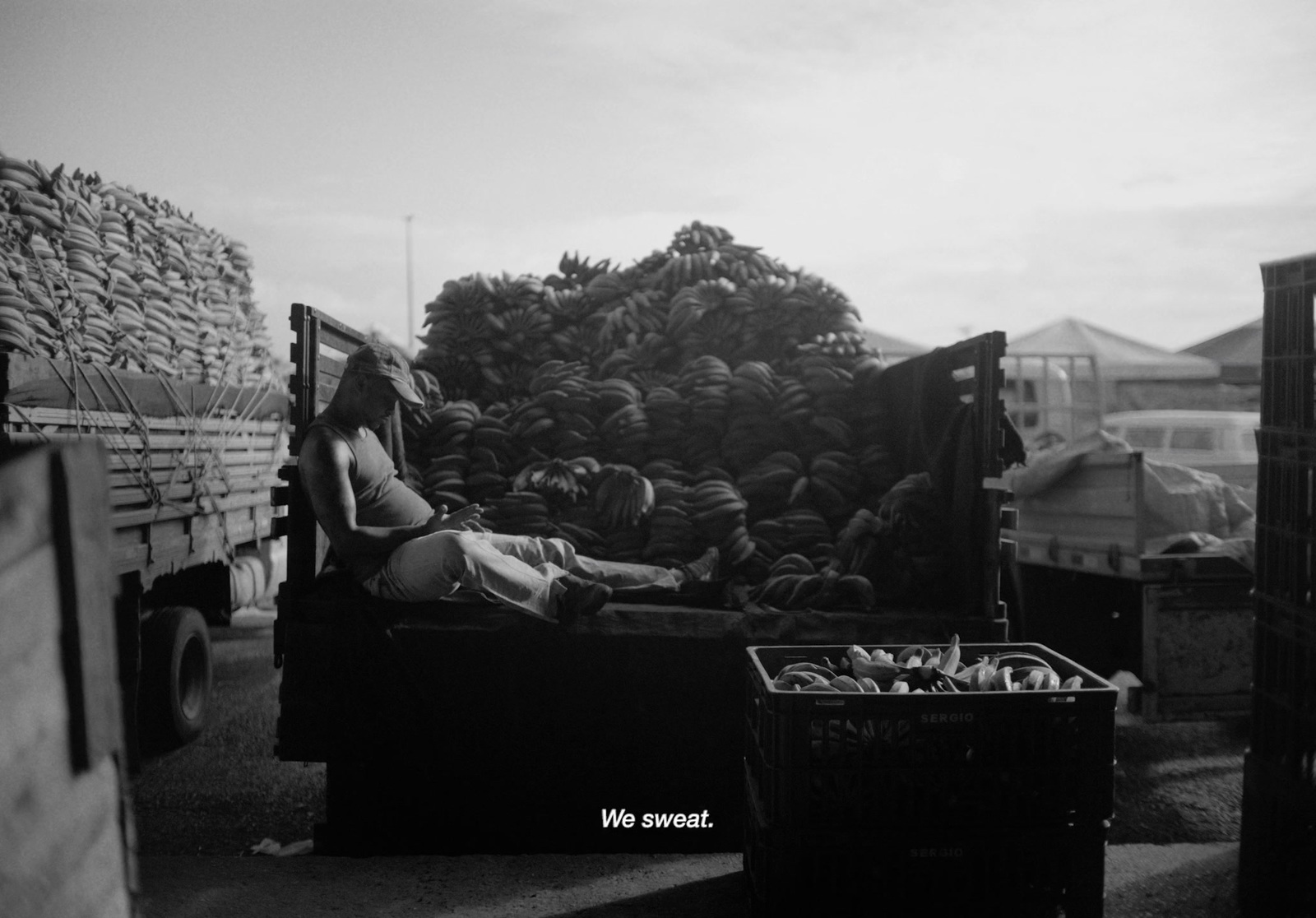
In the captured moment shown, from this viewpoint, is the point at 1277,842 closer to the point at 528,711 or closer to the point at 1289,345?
the point at 1289,345

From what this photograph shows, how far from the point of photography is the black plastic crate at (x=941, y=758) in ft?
8.73

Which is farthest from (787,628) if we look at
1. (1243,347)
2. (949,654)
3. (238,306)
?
(1243,347)

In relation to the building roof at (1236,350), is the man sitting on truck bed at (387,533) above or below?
below

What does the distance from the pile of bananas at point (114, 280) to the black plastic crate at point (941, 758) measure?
3.60m

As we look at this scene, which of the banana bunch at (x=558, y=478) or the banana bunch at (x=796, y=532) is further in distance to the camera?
the banana bunch at (x=558, y=478)

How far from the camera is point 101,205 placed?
223 inches

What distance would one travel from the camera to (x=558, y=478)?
489cm

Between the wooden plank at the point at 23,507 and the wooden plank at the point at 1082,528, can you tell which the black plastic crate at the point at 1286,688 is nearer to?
the wooden plank at the point at 1082,528

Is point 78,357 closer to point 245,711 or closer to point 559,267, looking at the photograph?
point 245,711

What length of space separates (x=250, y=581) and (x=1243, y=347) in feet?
57.1

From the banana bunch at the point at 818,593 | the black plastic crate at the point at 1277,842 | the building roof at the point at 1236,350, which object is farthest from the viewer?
the building roof at the point at 1236,350

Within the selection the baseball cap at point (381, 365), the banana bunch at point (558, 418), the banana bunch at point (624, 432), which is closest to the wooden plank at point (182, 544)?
the baseball cap at point (381, 365)

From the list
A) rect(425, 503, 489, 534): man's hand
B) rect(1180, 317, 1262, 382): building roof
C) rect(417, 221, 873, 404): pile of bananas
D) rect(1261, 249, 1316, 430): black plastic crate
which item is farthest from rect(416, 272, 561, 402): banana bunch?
rect(1180, 317, 1262, 382): building roof

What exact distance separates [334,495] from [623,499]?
154cm
